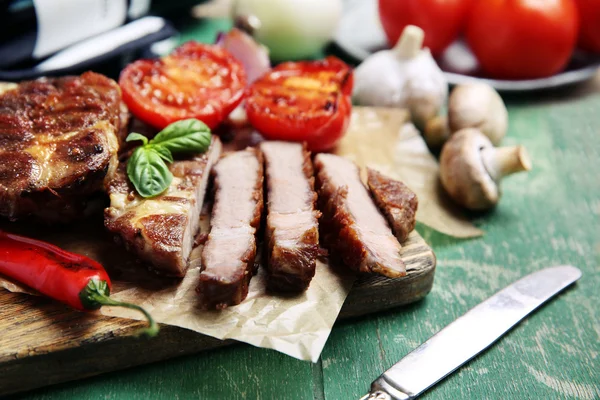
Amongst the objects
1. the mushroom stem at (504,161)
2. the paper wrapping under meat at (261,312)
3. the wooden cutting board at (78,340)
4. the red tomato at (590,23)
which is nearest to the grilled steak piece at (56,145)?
the wooden cutting board at (78,340)

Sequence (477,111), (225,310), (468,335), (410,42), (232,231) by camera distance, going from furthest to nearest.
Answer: (410,42), (477,111), (232,231), (468,335), (225,310)

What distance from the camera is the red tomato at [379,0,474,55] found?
4.80 m

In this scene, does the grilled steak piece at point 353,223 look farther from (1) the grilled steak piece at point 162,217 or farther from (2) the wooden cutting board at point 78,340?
(1) the grilled steak piece at point 162,217

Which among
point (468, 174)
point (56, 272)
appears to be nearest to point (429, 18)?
point (468, 174)

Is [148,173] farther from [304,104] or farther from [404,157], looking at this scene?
[404,157]

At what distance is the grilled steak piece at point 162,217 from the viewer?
275 cm

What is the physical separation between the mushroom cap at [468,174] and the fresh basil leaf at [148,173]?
1.74 metres

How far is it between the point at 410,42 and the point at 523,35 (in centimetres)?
111

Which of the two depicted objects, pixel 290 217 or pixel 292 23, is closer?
pixel 290 217

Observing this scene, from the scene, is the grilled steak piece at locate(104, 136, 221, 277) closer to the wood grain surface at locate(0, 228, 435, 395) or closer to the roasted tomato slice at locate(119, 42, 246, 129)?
the wood grain surface at locate(0, 228, 435, 395)

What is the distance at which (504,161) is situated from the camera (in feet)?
11.9

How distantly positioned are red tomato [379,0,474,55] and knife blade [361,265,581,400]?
8.12ft

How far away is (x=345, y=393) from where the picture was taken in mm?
2605

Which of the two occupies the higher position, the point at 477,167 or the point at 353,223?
the point at 353,223
